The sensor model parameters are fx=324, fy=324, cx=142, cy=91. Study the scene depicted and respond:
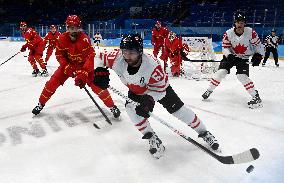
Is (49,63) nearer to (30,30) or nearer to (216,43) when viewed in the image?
(30,30)

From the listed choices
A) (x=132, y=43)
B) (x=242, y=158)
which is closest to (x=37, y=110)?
(x=132, y=43)

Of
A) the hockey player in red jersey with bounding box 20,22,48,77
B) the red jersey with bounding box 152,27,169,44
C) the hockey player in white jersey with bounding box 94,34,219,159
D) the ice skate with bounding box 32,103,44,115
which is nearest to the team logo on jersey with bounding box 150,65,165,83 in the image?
the hockey player in white jersey with bounding box 94,34,219,159

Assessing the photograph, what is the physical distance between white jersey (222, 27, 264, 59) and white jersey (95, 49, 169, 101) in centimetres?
198

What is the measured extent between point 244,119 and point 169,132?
3.33ft

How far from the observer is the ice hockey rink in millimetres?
2410

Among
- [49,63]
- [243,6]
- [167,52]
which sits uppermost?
[243,6]

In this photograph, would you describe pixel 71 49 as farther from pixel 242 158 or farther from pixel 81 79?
pixel 242 158

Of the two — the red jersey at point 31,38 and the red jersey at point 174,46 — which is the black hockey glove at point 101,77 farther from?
the red jersey at point 31,38

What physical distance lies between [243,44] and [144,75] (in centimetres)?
219

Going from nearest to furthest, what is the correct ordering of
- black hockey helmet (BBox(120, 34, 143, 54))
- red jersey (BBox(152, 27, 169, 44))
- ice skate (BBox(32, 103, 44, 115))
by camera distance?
black hockey helmet (BBox(120, 34, 143, 54)), ice skate (BBox(32, 103, 44, 115)), red jersey (BBox(152, 27, 169, 44))

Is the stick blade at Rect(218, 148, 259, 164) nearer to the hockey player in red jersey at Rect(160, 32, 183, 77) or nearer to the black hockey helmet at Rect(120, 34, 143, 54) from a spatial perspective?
the black hockey helmet at Rect(120, 34, 143, 54)

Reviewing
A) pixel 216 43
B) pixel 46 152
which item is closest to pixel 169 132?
pixel 46 152

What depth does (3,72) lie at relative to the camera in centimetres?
767

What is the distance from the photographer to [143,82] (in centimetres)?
252
